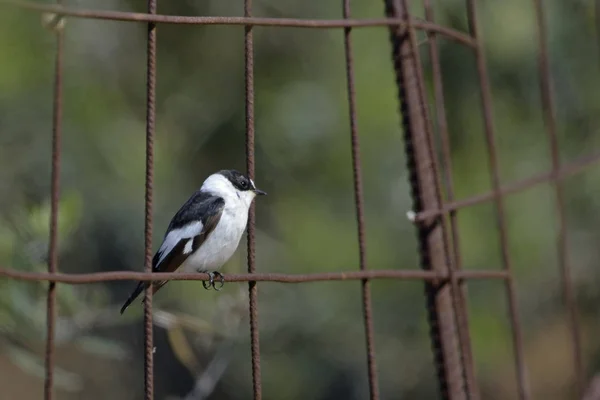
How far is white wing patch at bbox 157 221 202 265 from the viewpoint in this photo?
143 inches

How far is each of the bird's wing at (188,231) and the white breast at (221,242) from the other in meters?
0.02

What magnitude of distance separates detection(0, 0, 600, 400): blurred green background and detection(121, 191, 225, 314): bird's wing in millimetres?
2095

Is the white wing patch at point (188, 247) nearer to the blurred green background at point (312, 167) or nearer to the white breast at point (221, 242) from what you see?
the white breast at point (221, 242)

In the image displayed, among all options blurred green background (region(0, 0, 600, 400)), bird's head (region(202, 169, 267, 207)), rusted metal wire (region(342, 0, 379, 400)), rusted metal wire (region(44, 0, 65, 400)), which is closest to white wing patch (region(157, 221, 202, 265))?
bird's head (region(202, 169, 267, 207))

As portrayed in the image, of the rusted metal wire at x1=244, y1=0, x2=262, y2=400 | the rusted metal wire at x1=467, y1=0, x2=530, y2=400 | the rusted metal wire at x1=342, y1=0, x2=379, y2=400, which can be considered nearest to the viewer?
the rusted metal wire at x1=244, y1=0, x2=262, y2=400

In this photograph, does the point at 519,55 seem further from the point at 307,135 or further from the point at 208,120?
the point at 208,120

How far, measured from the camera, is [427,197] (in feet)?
10.0

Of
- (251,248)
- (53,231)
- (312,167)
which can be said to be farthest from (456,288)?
(312,167)

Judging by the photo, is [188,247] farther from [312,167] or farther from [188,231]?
[312,167]

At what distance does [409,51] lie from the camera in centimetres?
304

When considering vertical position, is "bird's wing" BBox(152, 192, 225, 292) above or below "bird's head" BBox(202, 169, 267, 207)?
below

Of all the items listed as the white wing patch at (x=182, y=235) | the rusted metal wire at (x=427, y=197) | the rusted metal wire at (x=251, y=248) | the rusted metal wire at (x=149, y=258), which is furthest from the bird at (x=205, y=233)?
the rusted metal wire at (x=149, y=258)

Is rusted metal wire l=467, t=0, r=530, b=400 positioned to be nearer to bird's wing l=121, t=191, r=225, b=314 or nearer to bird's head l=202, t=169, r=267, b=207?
bird's head l=202, t=169, r=267, b=207

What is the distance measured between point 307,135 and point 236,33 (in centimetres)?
103
